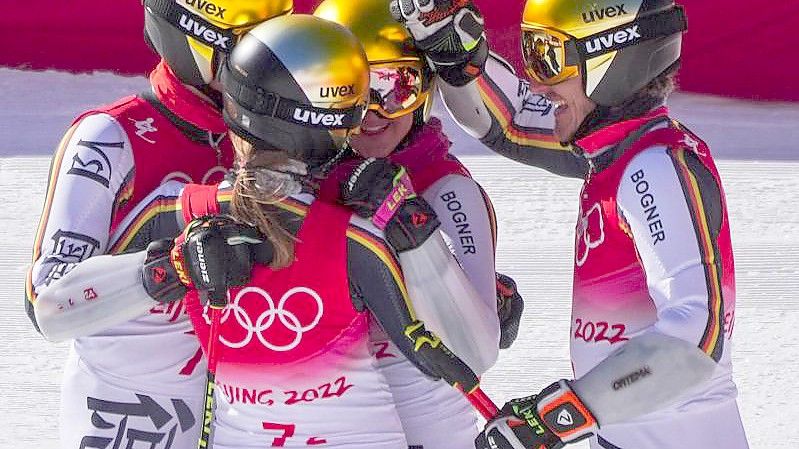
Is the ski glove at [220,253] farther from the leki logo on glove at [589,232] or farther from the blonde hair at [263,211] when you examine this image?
the leki logo on glove at [589,232]

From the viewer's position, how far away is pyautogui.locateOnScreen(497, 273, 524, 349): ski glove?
3332 millimetres

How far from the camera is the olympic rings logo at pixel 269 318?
9.16ft

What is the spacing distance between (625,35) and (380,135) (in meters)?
0.61

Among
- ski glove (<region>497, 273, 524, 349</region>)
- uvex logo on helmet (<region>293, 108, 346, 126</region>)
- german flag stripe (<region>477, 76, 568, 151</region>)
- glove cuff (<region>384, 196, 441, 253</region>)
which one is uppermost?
uvex logo on helmet (<region>293, 108, 346, 126</region>)

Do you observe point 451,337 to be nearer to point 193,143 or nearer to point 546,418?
point 546,418

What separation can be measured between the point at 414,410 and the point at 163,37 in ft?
3.16

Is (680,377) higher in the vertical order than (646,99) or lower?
lower

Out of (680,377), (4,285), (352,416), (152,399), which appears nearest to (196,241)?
(352,416)

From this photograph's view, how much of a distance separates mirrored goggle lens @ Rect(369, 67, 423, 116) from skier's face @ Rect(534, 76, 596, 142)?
11.8 inches

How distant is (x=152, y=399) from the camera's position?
3.30 m

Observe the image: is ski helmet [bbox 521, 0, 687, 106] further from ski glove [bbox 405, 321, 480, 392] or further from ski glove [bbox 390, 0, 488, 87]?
ski glove [bbox 405, 321, 480, 392]

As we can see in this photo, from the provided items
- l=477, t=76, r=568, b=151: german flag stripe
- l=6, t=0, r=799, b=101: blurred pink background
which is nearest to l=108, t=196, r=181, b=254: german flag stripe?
l=477, t=76, r=568, b=151: german flag stripe

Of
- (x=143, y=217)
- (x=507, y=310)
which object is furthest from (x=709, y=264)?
(x=143, y=217)

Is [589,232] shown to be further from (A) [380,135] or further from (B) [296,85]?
(B) [296,85]
